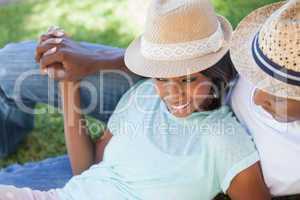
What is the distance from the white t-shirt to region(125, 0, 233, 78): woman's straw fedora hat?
190 millimetres

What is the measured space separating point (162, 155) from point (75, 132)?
16.7 inches

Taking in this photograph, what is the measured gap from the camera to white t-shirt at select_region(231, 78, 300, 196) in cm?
154

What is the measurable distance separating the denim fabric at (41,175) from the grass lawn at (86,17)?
2.17ft

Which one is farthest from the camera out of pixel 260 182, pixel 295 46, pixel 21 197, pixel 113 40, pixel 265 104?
pixel 113 40

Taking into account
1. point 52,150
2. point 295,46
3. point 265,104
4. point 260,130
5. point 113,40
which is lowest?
point 52,150

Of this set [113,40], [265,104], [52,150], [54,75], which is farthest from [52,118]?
[265,104]

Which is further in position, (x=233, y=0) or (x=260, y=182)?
(x=233, y=0)

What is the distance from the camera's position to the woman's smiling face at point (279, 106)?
139cm

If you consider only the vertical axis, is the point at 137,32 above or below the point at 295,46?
below

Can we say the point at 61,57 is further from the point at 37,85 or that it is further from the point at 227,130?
the point at 227,130

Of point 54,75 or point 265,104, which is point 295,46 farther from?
point 54,75

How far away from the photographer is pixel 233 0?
3.15 meters

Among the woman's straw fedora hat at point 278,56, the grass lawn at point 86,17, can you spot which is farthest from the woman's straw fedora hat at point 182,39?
the grass lawn at point 86,17

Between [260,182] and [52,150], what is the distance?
125 centimetres
